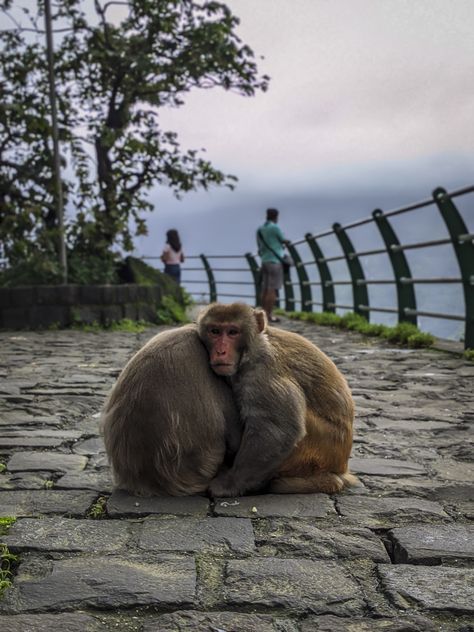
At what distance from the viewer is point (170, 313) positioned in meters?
14.2

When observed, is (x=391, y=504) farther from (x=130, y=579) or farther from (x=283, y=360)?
(x=130, y=579)

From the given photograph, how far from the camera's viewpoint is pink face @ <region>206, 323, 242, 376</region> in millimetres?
3141

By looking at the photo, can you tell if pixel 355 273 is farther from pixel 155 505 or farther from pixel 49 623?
pixel 49 623

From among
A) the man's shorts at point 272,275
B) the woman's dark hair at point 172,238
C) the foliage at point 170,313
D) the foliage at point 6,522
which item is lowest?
the foliage at point 6,522

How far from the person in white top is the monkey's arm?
45.8 ft

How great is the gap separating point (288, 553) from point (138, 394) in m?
0.89

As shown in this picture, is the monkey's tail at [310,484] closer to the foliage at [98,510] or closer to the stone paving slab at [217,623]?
the foliage at [98,510]

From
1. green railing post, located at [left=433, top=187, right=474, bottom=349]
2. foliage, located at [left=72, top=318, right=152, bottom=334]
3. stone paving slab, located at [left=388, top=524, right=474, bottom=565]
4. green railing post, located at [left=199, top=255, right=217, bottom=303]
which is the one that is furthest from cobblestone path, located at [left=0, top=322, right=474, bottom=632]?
green railing post, located at [left=199, top=255, right=217, bottom=303]

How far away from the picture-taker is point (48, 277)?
1339 cm

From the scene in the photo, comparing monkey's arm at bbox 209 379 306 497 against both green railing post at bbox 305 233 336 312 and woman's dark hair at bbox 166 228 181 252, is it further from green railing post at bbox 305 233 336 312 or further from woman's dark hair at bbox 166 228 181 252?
woman's dark hair at bbox 166 228 181 252

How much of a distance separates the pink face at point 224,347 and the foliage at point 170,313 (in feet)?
34.7

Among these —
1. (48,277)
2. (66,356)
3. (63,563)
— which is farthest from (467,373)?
(48,277)

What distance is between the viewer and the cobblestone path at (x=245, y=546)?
2191mm

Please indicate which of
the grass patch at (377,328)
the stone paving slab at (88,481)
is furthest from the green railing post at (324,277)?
the stone paving slab at (88,481)
